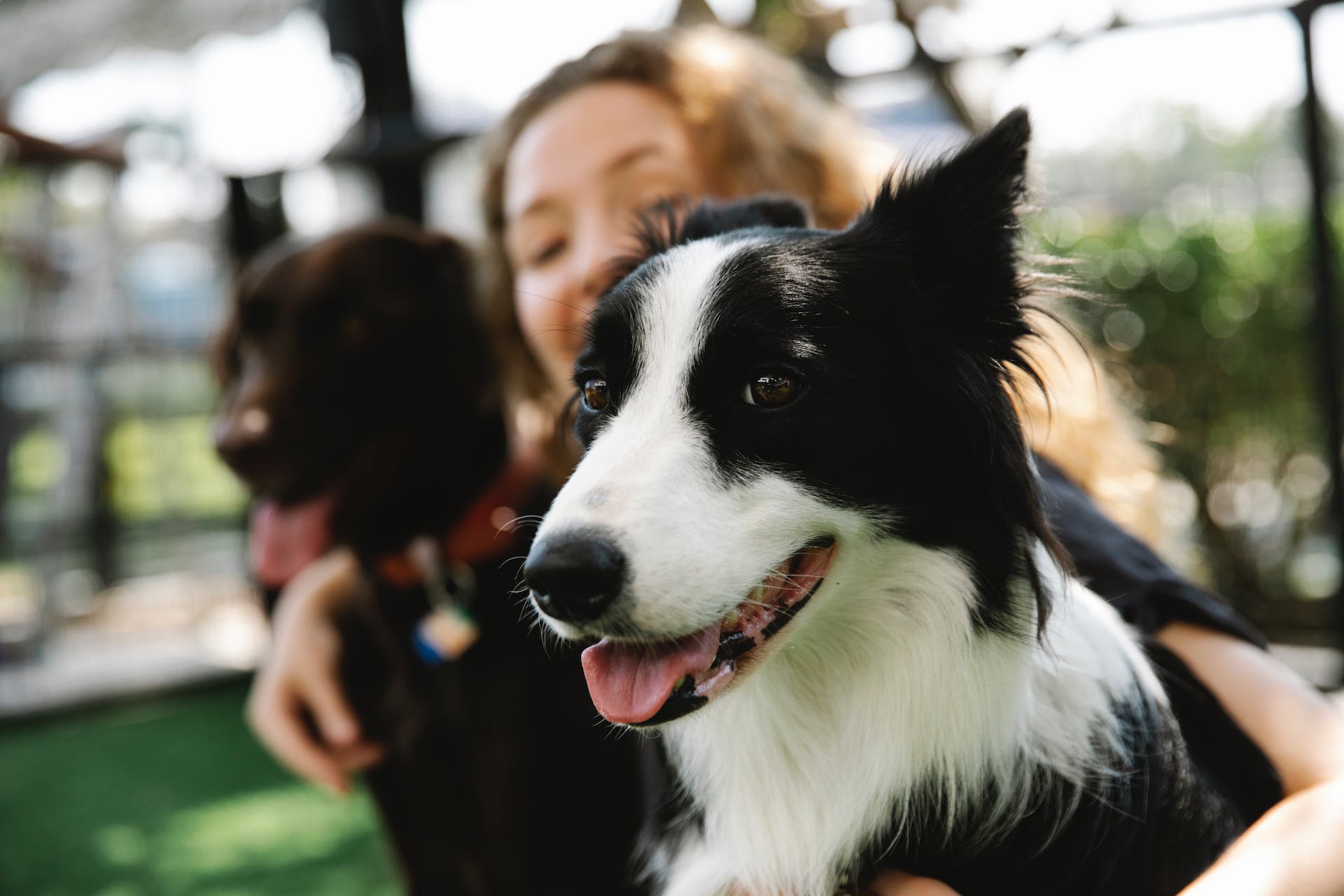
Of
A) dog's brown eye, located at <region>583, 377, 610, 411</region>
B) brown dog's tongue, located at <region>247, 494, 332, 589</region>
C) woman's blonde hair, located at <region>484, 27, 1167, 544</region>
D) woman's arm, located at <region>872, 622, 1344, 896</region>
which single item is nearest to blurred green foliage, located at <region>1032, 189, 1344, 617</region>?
woman's blonde hair, located at <region>484, 27, 1167, 544</region>

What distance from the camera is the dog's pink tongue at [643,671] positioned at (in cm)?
118

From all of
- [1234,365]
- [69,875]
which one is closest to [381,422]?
[69,875]

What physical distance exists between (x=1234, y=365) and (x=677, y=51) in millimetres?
3376

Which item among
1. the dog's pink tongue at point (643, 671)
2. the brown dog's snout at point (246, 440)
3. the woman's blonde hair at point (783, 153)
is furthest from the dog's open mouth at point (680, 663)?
the brown dog's snout at point (246, 440)

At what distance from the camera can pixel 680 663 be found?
1.19m

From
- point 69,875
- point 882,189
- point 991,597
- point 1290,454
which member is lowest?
point 69,875

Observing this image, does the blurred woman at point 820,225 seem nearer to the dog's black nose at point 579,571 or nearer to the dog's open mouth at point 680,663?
the dog's open mouth at point 680,663

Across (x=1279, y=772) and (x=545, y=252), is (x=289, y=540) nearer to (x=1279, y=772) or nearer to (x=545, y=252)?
(x=545, y=252)

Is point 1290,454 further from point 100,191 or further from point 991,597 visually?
point 100,191

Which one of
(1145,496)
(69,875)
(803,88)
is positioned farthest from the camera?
(69,875)

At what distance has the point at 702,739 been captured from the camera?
4.82ft

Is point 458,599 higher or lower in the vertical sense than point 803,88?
lower

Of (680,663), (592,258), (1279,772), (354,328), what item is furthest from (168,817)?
(1279,772)

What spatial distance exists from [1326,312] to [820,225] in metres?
1.89
